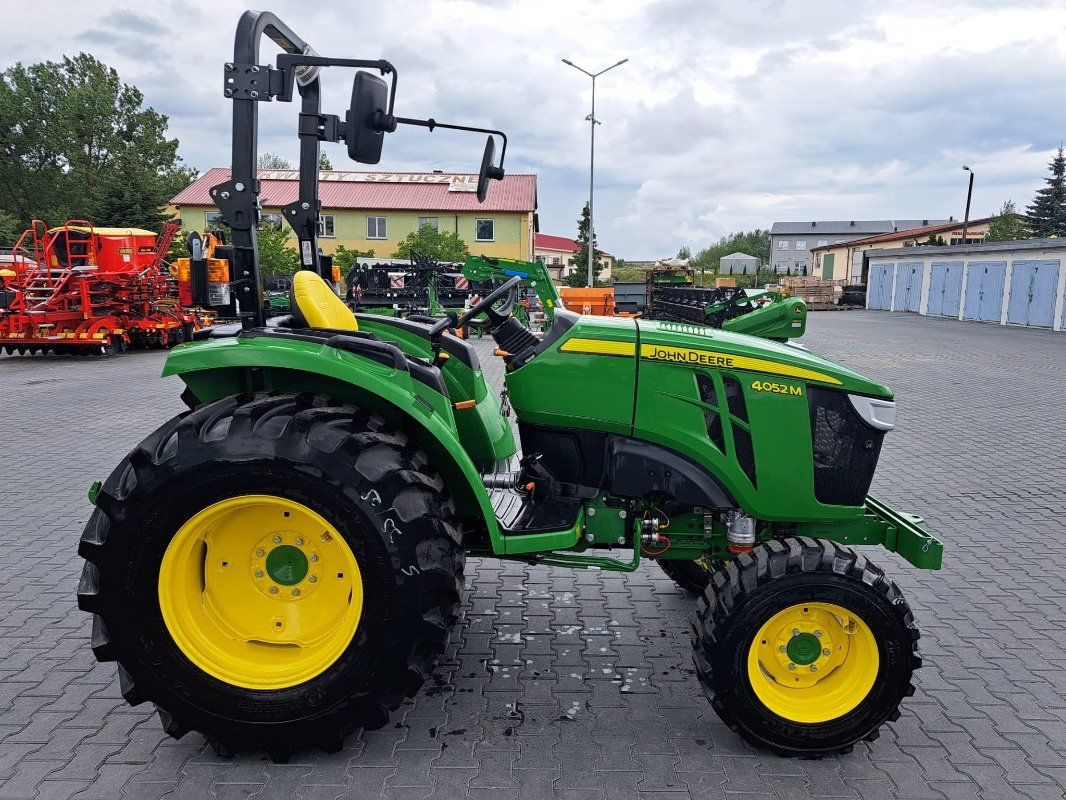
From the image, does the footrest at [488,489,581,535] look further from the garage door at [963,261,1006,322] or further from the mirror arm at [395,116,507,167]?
the garage door at [963,261,1006,322]

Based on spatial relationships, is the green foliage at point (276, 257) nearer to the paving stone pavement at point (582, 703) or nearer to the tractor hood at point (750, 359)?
the paving stone pavement at point (582, 703)

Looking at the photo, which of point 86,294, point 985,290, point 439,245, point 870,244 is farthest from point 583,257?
point 86,294

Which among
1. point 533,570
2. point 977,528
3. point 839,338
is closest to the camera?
point 533,570

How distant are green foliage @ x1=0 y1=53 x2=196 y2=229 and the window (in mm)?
12672

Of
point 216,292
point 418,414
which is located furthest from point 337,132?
point 418,414

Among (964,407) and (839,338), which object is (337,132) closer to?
(964,407)

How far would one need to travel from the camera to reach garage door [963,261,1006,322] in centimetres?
2650

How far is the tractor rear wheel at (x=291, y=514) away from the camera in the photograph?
2600 millimetres

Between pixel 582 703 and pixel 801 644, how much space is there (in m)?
0.90

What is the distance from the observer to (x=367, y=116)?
3.08m

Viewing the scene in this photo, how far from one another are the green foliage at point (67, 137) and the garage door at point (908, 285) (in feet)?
131

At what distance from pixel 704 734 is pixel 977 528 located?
3.50m

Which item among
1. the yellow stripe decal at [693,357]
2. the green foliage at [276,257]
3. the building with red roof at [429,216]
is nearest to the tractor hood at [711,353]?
the yellow stripe decal at [693,357]

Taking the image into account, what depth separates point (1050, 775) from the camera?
273 cm
